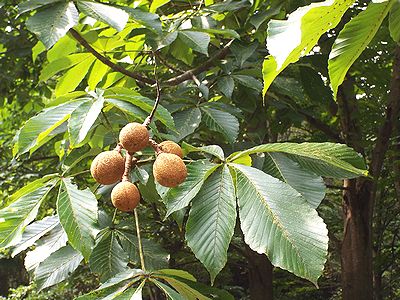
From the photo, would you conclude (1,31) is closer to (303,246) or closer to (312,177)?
(312,177)

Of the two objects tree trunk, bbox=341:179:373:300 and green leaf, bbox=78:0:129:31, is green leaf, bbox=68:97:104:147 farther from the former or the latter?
tree trunk, bbox=341:179:373:300

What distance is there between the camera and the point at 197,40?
128 centimetres

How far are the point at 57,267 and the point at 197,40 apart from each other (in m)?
0.68

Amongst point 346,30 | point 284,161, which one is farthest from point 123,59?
point 346,30

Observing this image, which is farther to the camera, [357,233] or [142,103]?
[357,233]

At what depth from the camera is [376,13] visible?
22.5 inches

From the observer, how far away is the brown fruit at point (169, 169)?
76 cm

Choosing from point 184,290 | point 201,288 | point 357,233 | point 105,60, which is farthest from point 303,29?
point 357,233

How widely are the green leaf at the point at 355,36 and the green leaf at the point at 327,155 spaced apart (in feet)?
0.64

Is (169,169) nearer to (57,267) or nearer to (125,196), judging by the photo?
(125,196)

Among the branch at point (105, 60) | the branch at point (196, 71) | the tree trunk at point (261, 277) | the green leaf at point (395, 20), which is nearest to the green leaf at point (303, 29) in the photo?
the green leaf at point (395, 20)

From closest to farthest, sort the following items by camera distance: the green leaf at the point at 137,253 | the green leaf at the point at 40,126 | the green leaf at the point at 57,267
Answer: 1. the green leaf at the point at 40,126
2. the green leaf at the point at 57,267
3. the green leaf at the point at 137,253

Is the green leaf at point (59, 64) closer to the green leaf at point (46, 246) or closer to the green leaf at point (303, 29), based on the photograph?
the green leaf at point (46, 246)

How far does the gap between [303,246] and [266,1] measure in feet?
3.66
